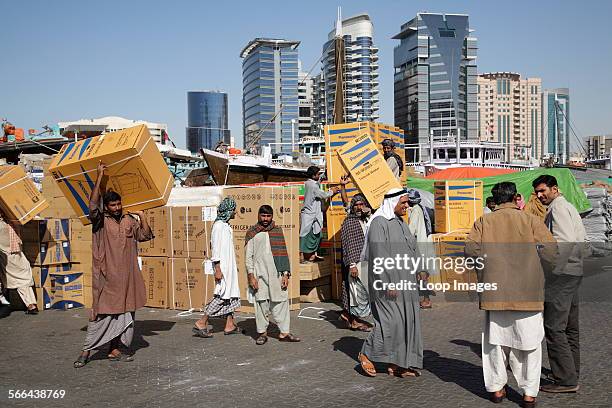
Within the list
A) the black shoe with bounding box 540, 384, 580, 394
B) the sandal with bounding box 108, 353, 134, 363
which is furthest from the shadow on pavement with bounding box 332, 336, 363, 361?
the sandal with bounding box 108, 353, 134, 363

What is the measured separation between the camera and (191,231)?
9125mm

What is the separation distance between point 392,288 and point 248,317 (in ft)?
12.5

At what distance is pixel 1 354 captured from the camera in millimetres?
6672

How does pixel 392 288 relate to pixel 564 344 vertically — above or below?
above

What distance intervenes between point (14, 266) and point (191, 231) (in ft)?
9.20

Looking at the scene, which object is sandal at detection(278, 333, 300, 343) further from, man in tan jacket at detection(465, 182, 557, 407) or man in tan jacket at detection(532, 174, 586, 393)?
man in tan jacket at detection(532, 174, 586, 393)

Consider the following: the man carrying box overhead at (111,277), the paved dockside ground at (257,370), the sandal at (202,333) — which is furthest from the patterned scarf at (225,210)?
the paved dockside ground at (257,370)

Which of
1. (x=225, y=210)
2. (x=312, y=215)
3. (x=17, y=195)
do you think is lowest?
(x=312, y=215)

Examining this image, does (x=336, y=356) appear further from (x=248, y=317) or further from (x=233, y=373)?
(x=248, y=317)

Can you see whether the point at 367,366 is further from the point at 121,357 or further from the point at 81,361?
the point at 81,361

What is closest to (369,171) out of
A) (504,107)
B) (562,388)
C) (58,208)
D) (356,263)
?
(356,263)

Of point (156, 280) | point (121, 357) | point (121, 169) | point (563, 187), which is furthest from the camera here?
point (563, 187)

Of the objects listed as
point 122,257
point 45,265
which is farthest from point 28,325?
point 122,257

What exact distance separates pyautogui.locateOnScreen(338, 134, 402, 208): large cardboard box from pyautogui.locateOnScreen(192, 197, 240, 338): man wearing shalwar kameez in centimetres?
166
